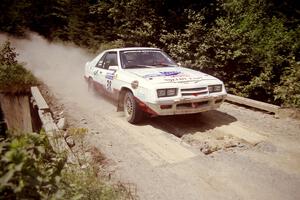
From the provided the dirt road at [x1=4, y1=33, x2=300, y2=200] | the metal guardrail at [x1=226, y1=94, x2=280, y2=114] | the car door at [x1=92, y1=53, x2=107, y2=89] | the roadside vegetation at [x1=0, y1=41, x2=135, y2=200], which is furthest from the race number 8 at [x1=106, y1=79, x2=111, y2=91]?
the metal guardrail at [x1=226, y1=94, x2=280, y2=114]

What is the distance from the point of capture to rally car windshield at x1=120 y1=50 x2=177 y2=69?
7.32 m

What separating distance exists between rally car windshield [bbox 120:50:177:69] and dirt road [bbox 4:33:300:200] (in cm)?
133

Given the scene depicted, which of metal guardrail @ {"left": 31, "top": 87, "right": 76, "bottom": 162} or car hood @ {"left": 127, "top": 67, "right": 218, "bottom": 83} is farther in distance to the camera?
car hood @ {"left": 127, "top": 67, "right": 218, "bottom": 83}

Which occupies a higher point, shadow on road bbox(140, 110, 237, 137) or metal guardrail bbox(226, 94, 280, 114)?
metal guardrail bbox(226, 94, 280, 114)

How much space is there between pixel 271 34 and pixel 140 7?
19.3 feet

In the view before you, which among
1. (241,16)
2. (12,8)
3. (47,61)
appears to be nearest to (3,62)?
(47,61)

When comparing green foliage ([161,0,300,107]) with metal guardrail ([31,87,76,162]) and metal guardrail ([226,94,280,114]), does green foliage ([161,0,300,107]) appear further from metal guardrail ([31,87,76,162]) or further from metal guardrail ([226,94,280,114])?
metal guardrail ([31,87,76,162])

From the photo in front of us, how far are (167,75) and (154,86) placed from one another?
677 millimetres

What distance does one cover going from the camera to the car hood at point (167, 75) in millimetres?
6191

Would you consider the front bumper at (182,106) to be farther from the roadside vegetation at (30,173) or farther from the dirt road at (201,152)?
the roadside vegetation at (30,173)

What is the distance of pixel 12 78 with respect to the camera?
12078 millimetres

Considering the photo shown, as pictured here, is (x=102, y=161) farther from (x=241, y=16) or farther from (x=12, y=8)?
(x=12, y=8)

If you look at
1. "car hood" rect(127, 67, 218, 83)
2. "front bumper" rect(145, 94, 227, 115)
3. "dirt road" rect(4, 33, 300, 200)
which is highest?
"car hood" rect(127, 67, 218, 83)

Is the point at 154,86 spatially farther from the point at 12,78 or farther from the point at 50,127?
the point at 12,78
